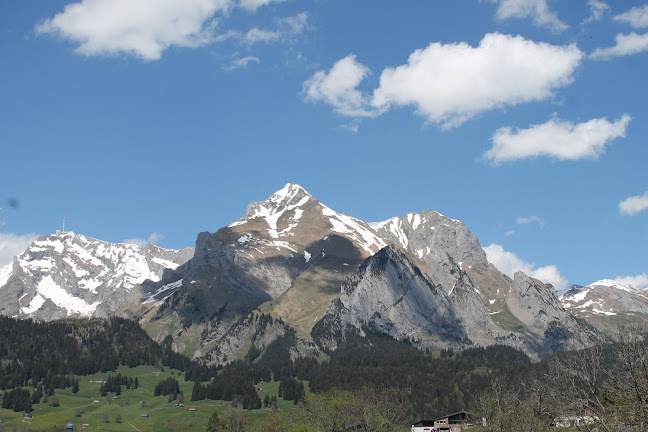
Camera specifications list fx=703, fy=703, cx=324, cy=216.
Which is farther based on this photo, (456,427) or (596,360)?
(456,427)

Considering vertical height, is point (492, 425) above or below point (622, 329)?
below

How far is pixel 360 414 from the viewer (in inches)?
5595

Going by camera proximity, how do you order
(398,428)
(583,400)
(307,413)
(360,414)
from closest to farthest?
(583,400) < (360,414) < (307,413) < (398,428)

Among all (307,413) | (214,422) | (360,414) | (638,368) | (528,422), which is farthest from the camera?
(214,422)

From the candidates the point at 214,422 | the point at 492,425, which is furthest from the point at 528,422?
the point at 214,422

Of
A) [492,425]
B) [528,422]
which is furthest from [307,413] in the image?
[528,422]

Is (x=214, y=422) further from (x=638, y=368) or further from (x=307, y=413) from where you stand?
(x=638, y=368)

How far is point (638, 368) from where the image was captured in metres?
48.9

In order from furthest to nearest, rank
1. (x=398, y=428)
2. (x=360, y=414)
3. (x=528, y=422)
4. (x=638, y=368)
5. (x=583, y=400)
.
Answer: (x=398, y=428), (x=360, y=414), (x=528, y=422), (x=583, y=400), (x=638, y=368)

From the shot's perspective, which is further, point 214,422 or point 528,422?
point 214,422

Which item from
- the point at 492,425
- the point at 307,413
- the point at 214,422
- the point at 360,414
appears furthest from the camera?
the point at 214,422

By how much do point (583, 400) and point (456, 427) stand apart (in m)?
152

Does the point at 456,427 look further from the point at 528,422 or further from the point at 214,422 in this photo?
the point at 528,422

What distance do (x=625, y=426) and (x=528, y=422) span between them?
193 feet
